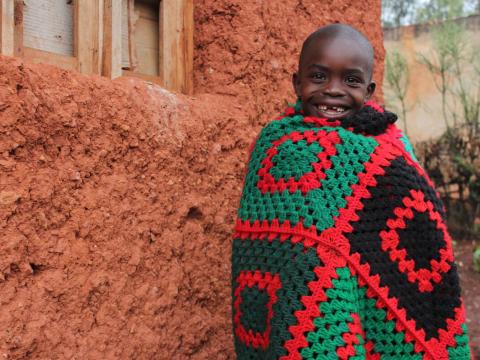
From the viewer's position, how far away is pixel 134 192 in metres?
2.13

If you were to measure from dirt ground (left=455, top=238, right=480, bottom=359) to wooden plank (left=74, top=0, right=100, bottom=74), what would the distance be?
10.2 feet

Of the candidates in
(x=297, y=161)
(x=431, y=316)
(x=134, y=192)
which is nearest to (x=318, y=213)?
(x=297, y=161)

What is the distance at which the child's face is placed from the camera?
1723mm

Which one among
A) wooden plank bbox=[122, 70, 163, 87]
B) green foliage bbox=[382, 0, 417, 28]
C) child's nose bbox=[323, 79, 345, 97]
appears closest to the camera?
child's nose bbox=[323, 79, 345, 97]

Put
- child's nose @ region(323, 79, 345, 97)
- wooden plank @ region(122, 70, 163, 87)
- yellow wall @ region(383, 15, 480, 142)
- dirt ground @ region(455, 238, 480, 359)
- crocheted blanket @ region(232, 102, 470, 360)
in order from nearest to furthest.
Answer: crocheted blanket @ region(232, 102, 470, 360) < child's nose @ region(323, 79, 345, 97) < wooden plank @ region(122, 70, 163, 87) < dirt ground @ region(455, 238, 480, 359) < yellow wall @ region(383, 15, 480, 142)

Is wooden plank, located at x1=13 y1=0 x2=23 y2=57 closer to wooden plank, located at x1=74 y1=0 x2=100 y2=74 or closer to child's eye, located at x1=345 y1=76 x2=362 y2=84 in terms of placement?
wooden plank, located at x1=74 y1=0 x2=100 y2=74

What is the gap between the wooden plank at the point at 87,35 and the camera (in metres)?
2.22

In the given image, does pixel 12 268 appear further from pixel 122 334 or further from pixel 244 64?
pixel 244 64

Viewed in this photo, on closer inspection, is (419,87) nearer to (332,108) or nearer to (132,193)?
(132,193)

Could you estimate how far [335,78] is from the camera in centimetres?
173

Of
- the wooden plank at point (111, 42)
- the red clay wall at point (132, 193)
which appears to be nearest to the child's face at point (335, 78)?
the red clay wall at point (132, 193)

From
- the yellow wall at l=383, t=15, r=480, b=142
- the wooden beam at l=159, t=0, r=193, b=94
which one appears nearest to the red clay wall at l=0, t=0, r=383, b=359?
the wooden beam at l=159, t=0, r=193, b=94

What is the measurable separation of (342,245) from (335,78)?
0.51 metres

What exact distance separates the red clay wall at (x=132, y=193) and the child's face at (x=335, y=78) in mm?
689
